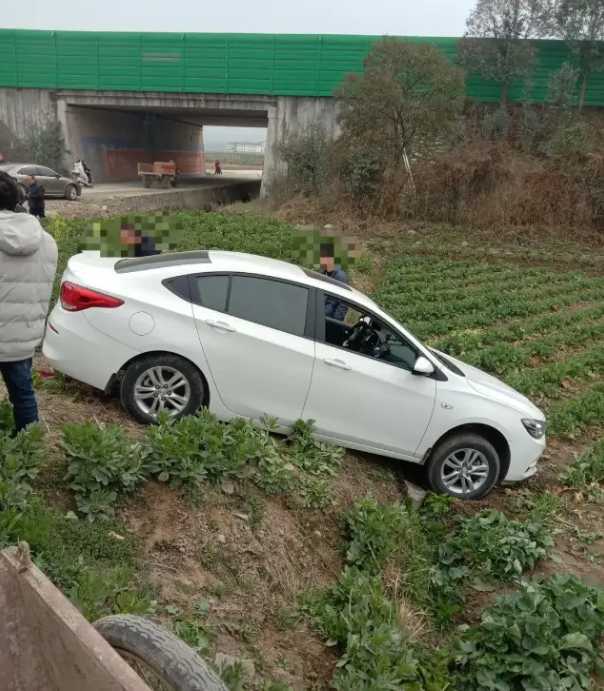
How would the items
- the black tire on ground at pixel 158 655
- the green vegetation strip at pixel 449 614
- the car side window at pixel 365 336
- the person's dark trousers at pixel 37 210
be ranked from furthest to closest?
the person's dark trousers at pixel 37 210
the car side window at pixel 365 336
the green vegetation strip at pixel 449 614
the black tire on ground at pixel 158 655

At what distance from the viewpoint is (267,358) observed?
18.0ft

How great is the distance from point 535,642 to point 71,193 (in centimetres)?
2357

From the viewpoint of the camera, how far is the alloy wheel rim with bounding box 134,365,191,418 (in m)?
5.46

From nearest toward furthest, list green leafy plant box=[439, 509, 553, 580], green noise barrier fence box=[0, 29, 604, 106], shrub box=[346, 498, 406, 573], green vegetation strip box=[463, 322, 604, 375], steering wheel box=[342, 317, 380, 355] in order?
1. shrub box=[346, 498, 406, 573]
2. green leafy plant box=[439, 509, 553, 580]
3. steering wheel box=[342, 317, 380, 355]
4. green vegetation strip box=[463, 322, 604, 375]
5. green noise barrier fence box=[0, 29, 604, 106]

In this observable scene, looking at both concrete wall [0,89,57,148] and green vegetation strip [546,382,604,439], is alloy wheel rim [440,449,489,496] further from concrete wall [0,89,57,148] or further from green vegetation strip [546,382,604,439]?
concrete wall [0,89,57,148]

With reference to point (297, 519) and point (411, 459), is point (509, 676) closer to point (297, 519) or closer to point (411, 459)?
point (297, 519)

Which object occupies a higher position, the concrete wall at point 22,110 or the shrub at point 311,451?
the concrete wall at point 22,110

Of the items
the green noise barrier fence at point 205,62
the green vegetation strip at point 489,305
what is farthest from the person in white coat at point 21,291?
the green noise barrier fence at point 205,62

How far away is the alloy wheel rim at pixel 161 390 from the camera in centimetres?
546

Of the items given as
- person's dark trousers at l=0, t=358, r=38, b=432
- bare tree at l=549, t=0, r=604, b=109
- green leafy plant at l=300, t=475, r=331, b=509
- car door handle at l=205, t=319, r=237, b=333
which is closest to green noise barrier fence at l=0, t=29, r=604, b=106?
bare tree at l=549, t=0, r=604, b=109

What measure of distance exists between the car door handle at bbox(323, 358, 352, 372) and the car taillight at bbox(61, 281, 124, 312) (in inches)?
70.7

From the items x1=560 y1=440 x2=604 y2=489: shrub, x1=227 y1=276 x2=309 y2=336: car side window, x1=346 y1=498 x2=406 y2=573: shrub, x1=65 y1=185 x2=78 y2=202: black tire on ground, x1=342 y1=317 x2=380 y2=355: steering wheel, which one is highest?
x1=227 y1=276 x2=309 y2=336: car side window

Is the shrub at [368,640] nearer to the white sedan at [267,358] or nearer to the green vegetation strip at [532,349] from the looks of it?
the white sedan at [267,358]

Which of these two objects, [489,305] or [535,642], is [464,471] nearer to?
[535,642]
